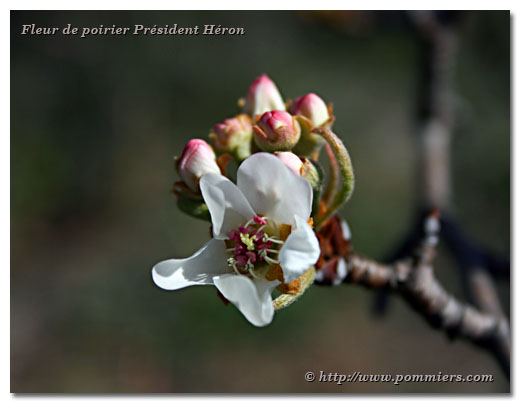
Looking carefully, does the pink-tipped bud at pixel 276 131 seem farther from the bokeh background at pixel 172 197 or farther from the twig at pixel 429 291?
the bokeh background at pixel 172 197

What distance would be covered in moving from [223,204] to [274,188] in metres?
0.13

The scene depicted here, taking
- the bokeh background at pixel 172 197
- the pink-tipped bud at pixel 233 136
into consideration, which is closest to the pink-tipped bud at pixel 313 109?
the pink-tipped bud at pixel 233 136

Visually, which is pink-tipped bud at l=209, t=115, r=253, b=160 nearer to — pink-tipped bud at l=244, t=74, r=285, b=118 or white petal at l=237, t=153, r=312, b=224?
pink-tipped bud at l=244, t=74, r=285, b=118

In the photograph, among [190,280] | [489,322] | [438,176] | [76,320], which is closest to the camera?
[190,280]

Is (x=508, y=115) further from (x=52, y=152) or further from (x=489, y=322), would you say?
(x=52, y=152)

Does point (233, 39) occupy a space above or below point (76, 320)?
above

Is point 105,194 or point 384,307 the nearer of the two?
point 384,307

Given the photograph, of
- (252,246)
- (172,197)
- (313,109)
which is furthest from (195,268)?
(172,197)

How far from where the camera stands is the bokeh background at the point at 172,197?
4.02 meters

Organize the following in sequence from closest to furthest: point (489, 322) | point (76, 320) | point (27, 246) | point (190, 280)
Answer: point (190, 280) → point (489, 322) → point (76, 320) → point (27, 246)

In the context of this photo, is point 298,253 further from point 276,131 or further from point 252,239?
point 276,131

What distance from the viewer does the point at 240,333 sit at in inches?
163

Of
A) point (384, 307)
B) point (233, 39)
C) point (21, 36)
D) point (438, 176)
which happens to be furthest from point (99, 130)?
point (384, 307)

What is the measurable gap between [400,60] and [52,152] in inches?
128
